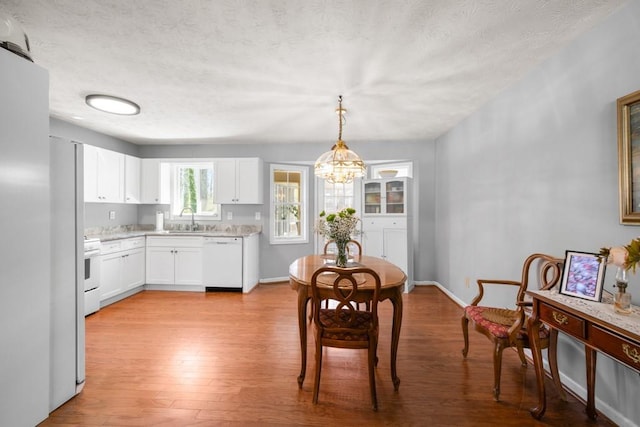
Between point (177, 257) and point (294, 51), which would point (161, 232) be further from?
point (294, 51)

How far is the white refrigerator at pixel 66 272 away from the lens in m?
1.84

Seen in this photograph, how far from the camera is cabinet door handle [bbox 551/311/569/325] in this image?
1.56 metres

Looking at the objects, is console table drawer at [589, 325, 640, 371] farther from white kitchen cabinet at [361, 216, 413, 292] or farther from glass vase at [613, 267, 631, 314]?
white kitchen cabinet at [361, 216, 413, 292]

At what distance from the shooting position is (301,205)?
16.8 feet

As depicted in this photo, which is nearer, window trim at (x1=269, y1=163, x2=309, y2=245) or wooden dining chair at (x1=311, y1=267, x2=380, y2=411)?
wooden dining chair at (x1=311, y1=267, x2=380, y2=411)

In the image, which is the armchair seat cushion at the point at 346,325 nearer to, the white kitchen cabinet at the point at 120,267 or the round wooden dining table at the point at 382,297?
the round wooden dining table at the point at 382,297

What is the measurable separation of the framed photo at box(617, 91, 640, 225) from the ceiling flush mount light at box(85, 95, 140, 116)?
4.16 metres

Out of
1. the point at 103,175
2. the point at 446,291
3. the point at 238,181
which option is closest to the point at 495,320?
the point at 446,291

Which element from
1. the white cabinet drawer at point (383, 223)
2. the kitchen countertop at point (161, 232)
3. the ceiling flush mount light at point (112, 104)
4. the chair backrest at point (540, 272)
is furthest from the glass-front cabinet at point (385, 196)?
the ceiling flush mount light at point (112, 104)

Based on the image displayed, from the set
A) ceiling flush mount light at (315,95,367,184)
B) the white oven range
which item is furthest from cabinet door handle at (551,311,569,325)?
the white oven range

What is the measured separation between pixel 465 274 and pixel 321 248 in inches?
92.9

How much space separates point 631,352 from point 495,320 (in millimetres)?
904

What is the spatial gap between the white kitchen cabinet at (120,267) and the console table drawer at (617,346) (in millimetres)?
4690

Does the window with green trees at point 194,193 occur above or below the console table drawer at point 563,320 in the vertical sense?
above
